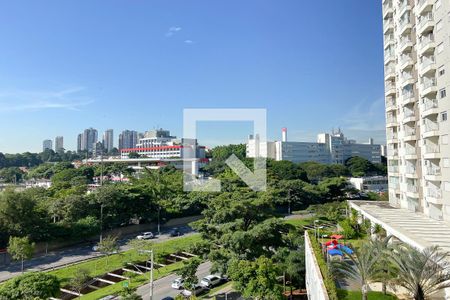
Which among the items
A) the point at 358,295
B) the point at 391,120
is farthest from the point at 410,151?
the point at 358,295

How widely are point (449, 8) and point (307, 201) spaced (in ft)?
101

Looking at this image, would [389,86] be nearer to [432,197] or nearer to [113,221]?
[432,197]

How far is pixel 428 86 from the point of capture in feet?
57.9

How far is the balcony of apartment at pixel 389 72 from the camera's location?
2418 centimetres

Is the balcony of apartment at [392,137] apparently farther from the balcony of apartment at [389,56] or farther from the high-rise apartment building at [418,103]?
the balcony of apartment at [389,56]

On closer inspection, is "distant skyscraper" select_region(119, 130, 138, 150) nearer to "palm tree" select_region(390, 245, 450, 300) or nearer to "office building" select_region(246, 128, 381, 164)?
"office building" select_region(246, 128, 381, 164)

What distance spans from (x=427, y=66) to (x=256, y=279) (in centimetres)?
1420

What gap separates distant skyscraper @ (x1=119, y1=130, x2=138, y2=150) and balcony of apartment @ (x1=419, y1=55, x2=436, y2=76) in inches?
4681

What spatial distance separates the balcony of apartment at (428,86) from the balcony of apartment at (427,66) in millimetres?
366

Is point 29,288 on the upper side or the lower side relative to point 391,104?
lower

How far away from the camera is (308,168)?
213 ft

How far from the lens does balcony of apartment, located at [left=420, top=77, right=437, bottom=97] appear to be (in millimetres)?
17078

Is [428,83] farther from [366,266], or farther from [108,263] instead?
[108,263]

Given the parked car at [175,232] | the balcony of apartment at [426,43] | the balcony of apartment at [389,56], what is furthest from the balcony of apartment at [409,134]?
the parked car at [175,232]
